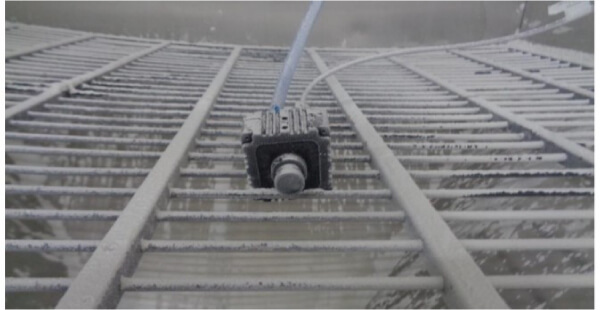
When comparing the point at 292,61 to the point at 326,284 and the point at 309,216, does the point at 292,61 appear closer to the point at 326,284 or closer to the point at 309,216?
the point at 309,216

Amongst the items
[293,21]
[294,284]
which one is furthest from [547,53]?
[294,284]

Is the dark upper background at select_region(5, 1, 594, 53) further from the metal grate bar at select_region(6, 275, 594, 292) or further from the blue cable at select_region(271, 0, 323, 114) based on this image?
the metal grate bar at select_region(6, 275, 594, 292)

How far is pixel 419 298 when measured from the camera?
1.50 m

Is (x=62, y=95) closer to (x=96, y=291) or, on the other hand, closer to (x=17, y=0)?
(x=96, y=291)

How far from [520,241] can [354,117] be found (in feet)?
2.86

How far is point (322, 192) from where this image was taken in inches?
42.4

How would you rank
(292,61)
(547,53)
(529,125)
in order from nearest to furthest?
(292,61) < (529,125) < (547,53)

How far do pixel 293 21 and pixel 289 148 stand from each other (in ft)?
11.0

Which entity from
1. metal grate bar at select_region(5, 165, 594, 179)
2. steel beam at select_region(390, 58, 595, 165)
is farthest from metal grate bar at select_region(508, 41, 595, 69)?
metal grate bar at select_region(5, 165, 594, 179)

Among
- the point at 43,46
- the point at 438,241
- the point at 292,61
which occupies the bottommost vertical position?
the point at 438,241

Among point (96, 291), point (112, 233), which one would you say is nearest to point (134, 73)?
point (112, 233)

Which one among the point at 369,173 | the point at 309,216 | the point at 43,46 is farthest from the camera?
the point at 43,46

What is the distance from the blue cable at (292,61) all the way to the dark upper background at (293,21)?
9.06ft

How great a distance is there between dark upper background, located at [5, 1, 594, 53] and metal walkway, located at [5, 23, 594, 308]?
978 mm
